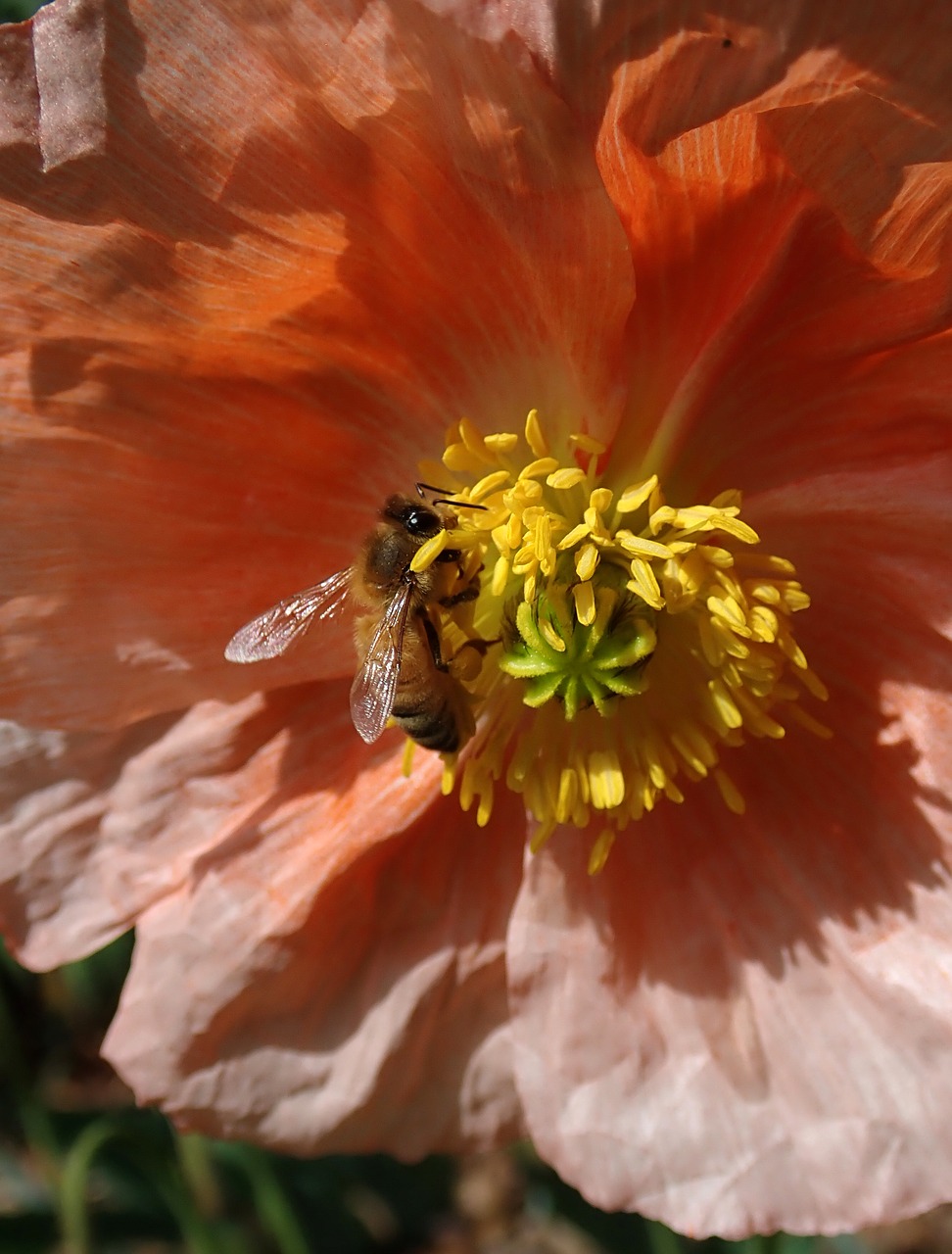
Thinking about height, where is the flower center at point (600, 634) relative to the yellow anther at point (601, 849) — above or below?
above

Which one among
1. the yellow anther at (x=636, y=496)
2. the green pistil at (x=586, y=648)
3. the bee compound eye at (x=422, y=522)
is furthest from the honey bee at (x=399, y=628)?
the yellow anther at (x=636, y=496)

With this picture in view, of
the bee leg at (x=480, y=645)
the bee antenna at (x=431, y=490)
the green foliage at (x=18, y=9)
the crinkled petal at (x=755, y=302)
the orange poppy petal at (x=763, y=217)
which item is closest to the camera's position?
the orange poppy petal at (x=763, y=217)

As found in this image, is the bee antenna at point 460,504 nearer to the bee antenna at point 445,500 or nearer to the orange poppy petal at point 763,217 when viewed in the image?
the bee antenna at point 445,500

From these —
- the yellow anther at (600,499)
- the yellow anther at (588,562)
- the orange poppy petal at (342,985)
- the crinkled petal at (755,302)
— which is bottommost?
the orange poppy petal at (342,985)

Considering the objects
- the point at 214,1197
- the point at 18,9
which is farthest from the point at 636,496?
the point at 214,1197

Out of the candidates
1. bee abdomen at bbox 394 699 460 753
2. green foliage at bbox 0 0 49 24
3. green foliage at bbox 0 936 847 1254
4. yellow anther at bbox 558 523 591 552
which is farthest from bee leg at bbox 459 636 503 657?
green foliage at bbox 0 0 49 24

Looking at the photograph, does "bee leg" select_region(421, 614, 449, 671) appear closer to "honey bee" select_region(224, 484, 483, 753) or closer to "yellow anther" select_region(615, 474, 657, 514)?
"honey bee" select_region(224, 484, 483, 753)
